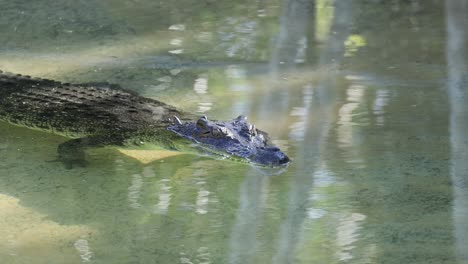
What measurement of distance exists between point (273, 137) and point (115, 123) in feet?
3.21

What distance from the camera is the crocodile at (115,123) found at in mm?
4809

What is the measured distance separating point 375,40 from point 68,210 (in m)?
3.51

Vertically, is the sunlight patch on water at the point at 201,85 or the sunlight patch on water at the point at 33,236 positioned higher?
the sunlight patch on water at the point at 201,85

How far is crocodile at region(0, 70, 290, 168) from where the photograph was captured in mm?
4809

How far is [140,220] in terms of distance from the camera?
4.12m

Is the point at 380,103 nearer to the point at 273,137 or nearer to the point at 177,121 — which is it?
the point at 273,137

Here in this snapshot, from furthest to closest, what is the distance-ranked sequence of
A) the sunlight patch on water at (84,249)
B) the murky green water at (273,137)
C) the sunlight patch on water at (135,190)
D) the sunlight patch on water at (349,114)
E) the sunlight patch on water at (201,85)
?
1. the sunlight patch on water at (201,85)
2. the sunlight patch on water at (349,114)
3. the sunlight patch on water at (135,190)
4. the murky green water at (273,137)
5. the sunlight patch on water at (84,249)

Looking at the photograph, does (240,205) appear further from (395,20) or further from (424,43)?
(395,20)

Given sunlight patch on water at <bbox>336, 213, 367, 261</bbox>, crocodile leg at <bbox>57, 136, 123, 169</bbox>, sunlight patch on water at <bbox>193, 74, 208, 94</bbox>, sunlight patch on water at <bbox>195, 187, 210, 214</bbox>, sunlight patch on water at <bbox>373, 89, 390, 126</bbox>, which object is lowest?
sunlight patch on water at <bbox>336, 213, 367, 261</bbox>

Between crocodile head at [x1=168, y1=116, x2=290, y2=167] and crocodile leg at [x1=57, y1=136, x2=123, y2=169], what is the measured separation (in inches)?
16.0

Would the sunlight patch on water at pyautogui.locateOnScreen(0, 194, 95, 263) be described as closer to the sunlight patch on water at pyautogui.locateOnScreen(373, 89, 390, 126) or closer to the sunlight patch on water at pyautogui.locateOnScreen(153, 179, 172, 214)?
the sunlight patch on water at pyautogui.locateOnScreen(153, 179, 172, 214)

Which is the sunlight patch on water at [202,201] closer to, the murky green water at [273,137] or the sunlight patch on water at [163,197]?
the murky green water at [273,137]

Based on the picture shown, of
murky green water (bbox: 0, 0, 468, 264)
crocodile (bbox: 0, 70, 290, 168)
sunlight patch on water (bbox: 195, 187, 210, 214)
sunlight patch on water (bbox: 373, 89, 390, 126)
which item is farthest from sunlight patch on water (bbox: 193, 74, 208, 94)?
sunlight patch on water (bbox: 195, 187, 210, 214)

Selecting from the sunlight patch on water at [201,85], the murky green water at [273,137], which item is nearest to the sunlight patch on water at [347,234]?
the murky green water at [273,137]
